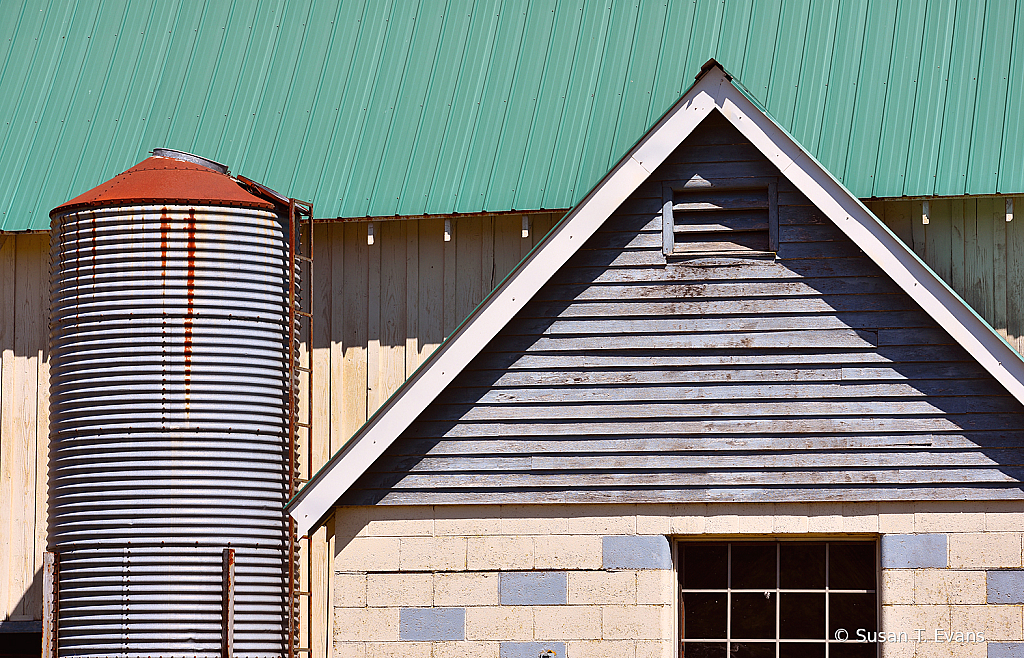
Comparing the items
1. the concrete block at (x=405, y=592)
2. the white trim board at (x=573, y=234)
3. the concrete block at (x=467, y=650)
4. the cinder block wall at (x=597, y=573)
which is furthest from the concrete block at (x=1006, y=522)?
the concrete block at (x=405, y=592)

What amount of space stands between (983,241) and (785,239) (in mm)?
3537

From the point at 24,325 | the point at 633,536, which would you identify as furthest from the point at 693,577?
the point at 24,325

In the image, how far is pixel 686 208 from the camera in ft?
31.5

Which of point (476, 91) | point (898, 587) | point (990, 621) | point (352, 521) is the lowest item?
point (990, 621)

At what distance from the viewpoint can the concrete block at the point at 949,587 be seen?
30.0 feet

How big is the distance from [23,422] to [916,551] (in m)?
8.62

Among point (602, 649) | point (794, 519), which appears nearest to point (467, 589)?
point (602, 649)

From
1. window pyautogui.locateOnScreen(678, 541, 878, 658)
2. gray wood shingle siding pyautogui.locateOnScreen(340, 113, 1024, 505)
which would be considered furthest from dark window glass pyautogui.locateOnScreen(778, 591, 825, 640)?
gray wood shingle siding pyautogui.locateOnScreen(340, 113, 1024, 505)

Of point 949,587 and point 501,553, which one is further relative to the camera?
point 501,553

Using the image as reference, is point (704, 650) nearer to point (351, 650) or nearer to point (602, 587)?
point (602, 587)

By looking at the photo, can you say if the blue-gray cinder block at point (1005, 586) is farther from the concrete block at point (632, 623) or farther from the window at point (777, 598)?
the concrete block at point (632, 623)

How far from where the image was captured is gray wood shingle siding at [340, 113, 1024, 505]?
9.26 meters

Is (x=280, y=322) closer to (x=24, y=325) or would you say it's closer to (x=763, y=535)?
(x=24, y=325)

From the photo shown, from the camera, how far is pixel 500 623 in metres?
9.53
